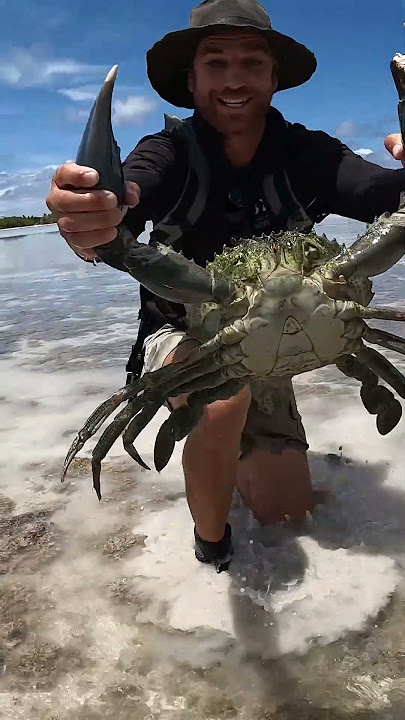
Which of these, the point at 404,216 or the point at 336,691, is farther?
the point at 336,691

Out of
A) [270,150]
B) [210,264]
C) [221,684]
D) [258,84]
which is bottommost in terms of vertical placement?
[221,684]

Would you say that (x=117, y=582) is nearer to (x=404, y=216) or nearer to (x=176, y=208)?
(x=176, y=208)

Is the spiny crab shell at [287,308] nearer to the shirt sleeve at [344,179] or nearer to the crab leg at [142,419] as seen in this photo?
the crab leg at [142,419]

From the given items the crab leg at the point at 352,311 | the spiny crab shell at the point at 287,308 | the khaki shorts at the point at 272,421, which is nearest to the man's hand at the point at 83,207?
the spiny crab shell at the point at 287,308

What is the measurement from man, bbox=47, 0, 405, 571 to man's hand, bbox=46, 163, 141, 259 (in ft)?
3.28

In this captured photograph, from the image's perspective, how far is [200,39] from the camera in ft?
11.1

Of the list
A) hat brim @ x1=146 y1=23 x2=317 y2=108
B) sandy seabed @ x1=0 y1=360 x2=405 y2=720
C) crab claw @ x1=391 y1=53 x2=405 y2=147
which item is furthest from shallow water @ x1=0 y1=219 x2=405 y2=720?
hat brim @ x1=146 y1=23 x2=317 y2=108

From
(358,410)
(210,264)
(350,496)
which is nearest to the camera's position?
(210,264)

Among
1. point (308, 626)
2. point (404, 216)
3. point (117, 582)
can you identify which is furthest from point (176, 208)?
point (308, 626)

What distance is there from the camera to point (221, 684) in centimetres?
245

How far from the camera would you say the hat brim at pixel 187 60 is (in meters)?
3.33

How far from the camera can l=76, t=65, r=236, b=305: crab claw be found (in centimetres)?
203

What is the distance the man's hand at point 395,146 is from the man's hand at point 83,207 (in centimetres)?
111

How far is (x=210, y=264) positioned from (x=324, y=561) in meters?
1.65
